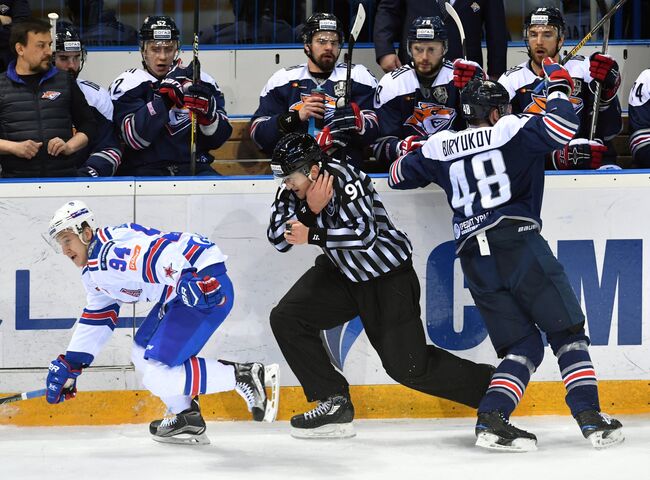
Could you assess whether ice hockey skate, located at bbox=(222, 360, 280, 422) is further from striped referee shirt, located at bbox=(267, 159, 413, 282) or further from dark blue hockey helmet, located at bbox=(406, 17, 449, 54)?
dark blue hockey helmet, located at bbox=(406, 17, 449, 54)

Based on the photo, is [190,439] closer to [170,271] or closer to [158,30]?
[170,271]

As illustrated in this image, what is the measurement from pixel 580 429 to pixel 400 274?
0.89 metres

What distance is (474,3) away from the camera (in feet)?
18.9

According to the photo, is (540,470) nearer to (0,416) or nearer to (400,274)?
(400,274)

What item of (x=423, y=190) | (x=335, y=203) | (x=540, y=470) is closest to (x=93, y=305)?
(x=335, y=203)

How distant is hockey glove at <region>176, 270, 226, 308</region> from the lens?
4.16m

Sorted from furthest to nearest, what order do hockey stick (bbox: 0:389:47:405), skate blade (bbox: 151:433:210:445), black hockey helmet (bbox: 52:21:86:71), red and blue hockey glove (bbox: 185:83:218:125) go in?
black hockey helmet (bbox: 52:21:86:71), red and blue hockey glove (bbox: 185:83:218:125), skate blade (bbox: 151:433:210:445), hockey stick (bbox: 0:389:47:405)

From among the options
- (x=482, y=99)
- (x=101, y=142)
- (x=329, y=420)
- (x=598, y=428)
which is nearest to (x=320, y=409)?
(x=329, y=420)

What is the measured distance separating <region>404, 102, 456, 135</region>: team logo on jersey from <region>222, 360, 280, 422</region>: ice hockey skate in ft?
4.60

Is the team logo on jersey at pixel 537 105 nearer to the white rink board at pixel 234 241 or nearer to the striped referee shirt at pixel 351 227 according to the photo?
the white rink board at pixel 234 241

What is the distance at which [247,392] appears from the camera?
444cm

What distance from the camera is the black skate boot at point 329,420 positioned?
460 cm

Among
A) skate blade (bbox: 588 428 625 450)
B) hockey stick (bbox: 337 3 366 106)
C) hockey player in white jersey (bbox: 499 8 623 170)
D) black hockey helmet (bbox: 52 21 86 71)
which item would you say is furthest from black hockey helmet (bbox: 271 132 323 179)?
black hockey helmet (bbox: 52 21 86 71)

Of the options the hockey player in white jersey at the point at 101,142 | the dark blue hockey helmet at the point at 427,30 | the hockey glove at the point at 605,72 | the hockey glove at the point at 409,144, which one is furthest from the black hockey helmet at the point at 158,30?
the hockey glove at the point at 605,72
